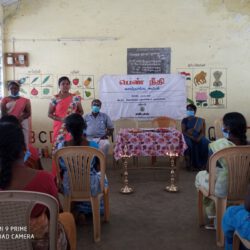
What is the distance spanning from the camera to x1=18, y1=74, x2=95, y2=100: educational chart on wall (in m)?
6.08

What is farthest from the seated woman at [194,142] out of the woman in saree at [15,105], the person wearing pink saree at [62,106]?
the woman in saree at [15,105]

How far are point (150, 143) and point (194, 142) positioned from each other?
A: 132 cm

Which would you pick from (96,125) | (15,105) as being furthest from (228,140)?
(15,105)

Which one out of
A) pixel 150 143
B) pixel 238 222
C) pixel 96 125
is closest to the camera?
pixel 238 222

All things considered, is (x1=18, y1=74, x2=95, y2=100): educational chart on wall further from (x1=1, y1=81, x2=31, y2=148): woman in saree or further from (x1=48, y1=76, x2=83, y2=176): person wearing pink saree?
(x1=48, y1=76, x2=83, y2=176): person wearing pink saree

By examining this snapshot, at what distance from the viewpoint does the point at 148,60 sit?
601cm

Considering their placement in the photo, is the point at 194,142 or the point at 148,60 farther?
the point at 148,60

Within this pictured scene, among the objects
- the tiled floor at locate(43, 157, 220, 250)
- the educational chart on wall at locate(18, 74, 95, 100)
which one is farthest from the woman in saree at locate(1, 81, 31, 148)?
the tiled floor at locate(43, 157, 220, 250)

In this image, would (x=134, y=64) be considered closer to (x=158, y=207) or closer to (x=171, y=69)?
(x=171, y=69)

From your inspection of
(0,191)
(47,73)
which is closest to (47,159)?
(47,73)

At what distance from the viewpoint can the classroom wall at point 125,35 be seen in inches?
233

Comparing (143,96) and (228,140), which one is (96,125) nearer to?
(143,96)

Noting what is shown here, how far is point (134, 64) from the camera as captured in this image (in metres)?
6.04

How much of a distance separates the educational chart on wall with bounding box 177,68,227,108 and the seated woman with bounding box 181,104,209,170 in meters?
0.81
